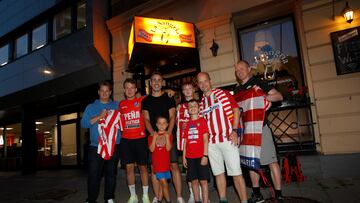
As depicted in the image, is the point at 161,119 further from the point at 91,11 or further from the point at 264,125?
the point at 91,11

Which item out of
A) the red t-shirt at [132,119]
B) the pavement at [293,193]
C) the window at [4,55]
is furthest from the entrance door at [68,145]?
the red t-shirt at [132,119]

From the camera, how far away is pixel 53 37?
1248cm

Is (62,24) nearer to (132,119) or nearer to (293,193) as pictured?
(132,119)

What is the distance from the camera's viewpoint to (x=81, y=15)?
11344 mm

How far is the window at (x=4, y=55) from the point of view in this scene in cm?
1544

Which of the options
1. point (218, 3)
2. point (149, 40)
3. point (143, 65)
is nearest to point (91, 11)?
point (143, 65)

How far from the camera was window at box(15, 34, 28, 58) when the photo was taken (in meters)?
14.1

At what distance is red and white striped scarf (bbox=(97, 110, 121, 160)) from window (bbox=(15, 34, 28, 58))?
12039mm

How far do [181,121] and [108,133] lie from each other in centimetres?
128

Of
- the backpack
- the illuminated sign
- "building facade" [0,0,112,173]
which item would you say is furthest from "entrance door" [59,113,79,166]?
the backpack

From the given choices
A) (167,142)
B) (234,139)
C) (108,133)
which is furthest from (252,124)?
(108,133)

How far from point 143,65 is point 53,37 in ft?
21.8

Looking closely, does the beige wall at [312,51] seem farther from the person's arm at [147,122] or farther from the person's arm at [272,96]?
the person's arm at [147,122]

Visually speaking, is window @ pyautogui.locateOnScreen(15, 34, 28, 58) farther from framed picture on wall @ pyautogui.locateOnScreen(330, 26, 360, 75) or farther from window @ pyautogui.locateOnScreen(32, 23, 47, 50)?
framed picture on wall @ pyautogui.locateOnScreen(330, 26, 360, 75)
